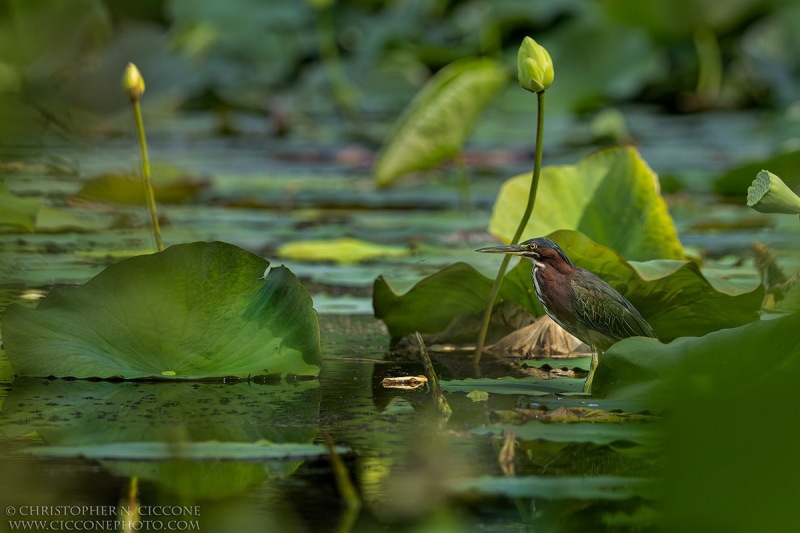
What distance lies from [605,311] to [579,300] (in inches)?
1.7

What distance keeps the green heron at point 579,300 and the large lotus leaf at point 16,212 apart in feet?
2.94

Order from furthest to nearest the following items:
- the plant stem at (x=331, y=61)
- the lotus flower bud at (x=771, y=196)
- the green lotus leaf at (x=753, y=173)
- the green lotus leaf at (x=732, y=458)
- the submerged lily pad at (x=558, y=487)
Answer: the plant stem at (x=331, y=61)
the green lotus leaf at (x=753, y=173)
the lotus flower bud at (x=771, y=196)
the submerged lily pad at (x=558, y=487)
the green lotus leaf at (x=732, y=458)

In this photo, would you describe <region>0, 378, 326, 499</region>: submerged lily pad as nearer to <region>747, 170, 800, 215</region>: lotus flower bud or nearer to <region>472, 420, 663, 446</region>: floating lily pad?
<region>472, 420, 663, 446</region>: floating lily pad

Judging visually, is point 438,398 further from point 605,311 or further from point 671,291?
point 671,291

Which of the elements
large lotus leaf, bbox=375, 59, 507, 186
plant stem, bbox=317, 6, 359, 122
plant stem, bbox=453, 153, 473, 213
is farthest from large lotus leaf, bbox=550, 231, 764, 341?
plant stem, bbox=317, 6, 359, 122

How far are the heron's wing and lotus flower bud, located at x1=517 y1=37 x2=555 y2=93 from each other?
0.32 m

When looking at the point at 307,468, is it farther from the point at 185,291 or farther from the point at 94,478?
the point at 185,291

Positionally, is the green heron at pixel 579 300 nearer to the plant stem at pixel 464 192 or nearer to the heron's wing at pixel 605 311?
the heron's wing at pixel 605 311

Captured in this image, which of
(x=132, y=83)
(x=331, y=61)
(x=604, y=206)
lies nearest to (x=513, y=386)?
(x=604, y=206)

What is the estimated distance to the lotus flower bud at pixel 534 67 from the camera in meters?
1.75

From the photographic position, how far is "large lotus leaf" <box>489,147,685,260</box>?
222 centimetres

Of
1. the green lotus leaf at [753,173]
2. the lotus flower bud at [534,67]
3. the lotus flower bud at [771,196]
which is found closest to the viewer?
the lotus flower bud at [771,196]

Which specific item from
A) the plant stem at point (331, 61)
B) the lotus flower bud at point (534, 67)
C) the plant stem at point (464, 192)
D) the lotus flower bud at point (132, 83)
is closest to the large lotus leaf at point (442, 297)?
the lotus flower bud at point (534, 67)

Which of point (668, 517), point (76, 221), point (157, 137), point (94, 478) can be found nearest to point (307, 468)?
point (94, 478)
